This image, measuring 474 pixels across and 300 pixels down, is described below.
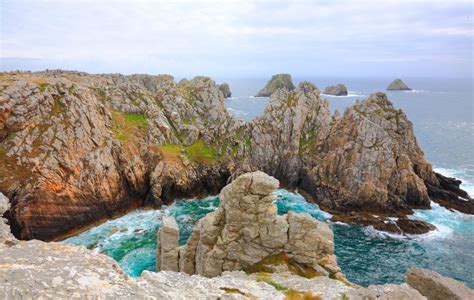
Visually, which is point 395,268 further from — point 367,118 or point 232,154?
point 232,154

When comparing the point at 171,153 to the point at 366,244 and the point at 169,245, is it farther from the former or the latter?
the point at 366,244

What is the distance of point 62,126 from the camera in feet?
196

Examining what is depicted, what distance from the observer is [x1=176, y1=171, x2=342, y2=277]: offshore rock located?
3209 centimetres

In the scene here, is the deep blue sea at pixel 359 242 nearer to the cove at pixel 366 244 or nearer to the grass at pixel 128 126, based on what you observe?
the cove at pixel 366 244

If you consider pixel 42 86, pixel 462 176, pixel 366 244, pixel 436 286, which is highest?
pixel 42 86

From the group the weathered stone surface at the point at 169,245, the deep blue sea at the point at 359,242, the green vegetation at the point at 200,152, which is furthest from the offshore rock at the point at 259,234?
the green vegetation at the point at 200,152

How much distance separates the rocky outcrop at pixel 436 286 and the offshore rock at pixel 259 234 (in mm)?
7575

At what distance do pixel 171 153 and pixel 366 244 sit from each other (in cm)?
4207

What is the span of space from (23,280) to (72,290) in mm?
2206

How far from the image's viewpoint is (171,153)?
72750 mm

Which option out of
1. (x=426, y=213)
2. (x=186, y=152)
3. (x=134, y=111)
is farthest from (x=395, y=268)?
(x=134, y=111)

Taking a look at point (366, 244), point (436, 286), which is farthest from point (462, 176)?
point (436, 286)

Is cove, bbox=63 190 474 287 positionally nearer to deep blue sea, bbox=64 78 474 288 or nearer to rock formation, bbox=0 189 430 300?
deep blue sea, bbox=64 78 474 288

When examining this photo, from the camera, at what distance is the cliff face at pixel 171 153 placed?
54.3m
